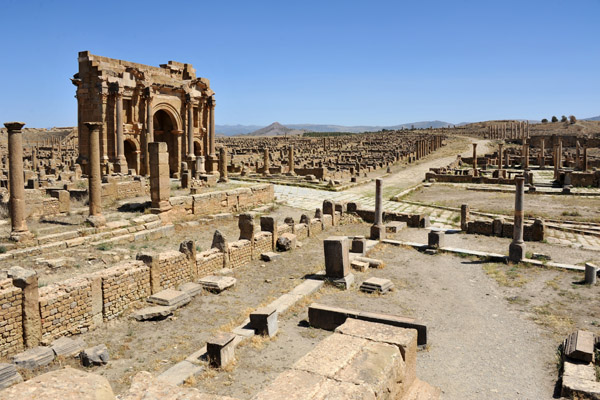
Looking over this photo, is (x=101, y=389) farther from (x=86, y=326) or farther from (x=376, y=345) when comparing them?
(x=86, y=326)

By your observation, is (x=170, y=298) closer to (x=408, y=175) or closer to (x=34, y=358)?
(x=34, y=358)

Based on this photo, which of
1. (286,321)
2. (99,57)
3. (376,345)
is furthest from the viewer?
(99,57)

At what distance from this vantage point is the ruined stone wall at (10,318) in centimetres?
744

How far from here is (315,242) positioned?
54.7 feet

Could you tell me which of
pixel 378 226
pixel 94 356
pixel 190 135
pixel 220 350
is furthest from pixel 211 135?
pixel 220 350

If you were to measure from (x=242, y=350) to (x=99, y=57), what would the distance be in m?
24.1

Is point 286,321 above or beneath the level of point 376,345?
beneath

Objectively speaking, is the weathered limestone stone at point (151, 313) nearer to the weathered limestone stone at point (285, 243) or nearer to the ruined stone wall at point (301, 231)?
the weathered limestone stone at point (285, 243)

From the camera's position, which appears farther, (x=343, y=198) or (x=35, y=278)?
(x=343, y=198)

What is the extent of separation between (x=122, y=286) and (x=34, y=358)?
232 cm

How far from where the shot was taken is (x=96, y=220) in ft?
48.8

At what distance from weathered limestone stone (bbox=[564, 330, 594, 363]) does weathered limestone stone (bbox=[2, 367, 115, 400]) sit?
7.05 metres

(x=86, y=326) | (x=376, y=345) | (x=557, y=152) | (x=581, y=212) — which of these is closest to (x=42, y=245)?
(x=86, y=326)

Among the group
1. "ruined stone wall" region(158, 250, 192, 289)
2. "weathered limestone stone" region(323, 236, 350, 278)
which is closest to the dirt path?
"weathered limestone stone" region(323, 236, 350, 278)
